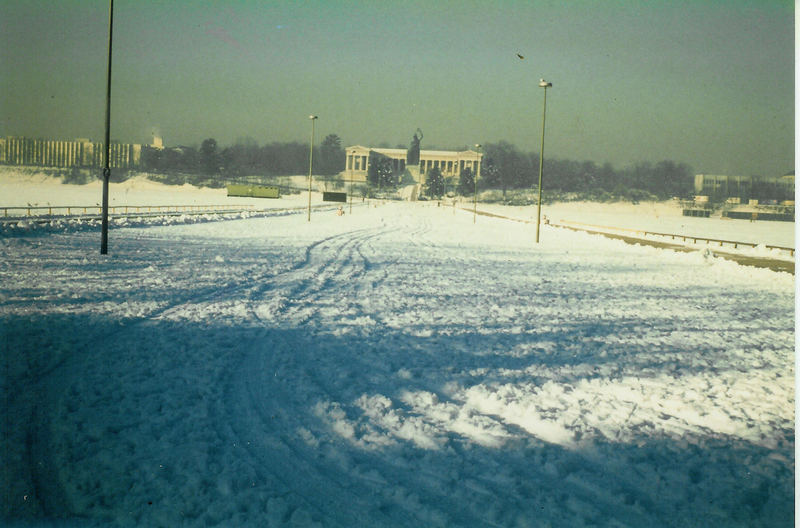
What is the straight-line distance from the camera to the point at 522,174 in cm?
16688

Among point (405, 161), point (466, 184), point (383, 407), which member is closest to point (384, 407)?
point (383, 407)

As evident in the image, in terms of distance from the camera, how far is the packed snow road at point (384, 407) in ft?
14.3

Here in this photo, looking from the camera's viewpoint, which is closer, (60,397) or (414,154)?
(60,397)

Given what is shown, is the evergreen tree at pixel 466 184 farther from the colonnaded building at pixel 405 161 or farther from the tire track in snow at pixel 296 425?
the tire track in snow at pixel 296 425

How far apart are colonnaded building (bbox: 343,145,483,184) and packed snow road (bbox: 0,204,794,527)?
154431mm

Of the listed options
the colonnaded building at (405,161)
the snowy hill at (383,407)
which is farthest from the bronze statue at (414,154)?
the snowy hill at (383,407)

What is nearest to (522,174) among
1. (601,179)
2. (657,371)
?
(601,179)

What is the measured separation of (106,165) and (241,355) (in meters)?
12.7

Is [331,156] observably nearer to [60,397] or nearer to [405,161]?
[405,161]

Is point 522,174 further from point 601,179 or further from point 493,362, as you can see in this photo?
point 493,362

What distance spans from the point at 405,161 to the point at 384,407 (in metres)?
179

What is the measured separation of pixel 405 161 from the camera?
181625 mm

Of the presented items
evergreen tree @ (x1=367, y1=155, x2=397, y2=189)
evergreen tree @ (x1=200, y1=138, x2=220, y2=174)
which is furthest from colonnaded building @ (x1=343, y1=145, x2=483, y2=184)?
evergreen tree @ (x1=200, y1=138, x2=220, y2=174)

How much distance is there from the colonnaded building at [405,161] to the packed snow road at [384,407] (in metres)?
154
